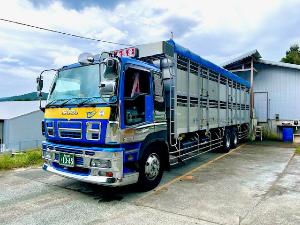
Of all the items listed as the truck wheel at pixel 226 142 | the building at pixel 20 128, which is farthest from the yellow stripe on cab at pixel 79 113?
the building at pixel 20 128

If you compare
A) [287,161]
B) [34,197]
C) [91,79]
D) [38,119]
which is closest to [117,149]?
[91,79]

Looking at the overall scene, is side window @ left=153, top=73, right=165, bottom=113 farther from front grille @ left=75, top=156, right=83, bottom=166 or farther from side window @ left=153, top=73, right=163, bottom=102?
front grille @ left=75, top=156, right=83, bottom=166

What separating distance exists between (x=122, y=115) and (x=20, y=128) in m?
24.6

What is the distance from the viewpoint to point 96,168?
4.72 metres

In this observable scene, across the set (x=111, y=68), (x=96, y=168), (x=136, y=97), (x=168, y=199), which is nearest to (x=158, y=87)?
(x=136, y=97)

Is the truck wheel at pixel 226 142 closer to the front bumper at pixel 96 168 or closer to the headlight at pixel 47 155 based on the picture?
the front bumper at pixel 96 168

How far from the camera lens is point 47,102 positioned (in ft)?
18.8

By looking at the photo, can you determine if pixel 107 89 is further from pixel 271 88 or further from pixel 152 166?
pixel 271 88

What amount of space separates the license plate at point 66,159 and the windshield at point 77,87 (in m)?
0.98

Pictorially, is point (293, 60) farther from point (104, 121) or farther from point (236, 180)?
point (104, 121)

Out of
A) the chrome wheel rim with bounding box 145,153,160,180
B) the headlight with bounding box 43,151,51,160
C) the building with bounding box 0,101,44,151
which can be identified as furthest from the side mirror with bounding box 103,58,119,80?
the building with bounding box 0,101,44,151

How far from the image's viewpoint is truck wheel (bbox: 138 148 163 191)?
5293 mm

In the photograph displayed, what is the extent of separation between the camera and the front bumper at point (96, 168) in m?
4.62

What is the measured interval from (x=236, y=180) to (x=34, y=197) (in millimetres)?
4397
